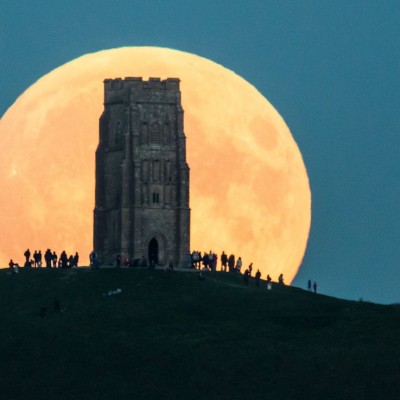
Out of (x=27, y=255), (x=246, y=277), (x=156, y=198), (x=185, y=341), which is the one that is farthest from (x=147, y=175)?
(x=185, y=341)

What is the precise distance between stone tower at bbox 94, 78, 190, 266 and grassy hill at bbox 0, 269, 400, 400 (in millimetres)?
15040

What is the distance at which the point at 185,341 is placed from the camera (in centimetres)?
Result: 13912

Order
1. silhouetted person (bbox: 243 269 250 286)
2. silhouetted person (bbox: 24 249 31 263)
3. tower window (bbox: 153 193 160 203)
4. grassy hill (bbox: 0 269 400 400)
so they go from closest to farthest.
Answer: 1. grassy hill (bbox: 0 269 400 400)
2. silhouetted person (bbox: 243 269 250 286)
3. silhouetted person (bbox: 24 249 31 263)
4. tower window (bbox: 153 193 160 203)

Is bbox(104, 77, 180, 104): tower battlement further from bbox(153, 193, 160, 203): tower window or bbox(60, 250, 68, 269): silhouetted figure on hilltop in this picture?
bbox(60, 250, 68, 269): silhouetted figure on hilltop

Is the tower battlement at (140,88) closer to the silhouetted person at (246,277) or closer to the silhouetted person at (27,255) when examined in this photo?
the silhouetted person at (27,255)

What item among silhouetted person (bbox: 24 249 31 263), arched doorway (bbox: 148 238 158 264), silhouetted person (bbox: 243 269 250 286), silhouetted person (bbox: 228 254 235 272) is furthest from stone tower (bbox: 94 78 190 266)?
silhouetted person (bbox: 243 269 250 286)

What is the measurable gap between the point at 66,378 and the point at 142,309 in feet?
46.4

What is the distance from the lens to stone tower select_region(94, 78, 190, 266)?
17188 centimetres

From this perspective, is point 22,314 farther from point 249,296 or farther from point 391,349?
point 391,349

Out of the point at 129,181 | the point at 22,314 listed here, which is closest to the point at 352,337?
the point at 22,314

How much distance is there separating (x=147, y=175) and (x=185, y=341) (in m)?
34.9

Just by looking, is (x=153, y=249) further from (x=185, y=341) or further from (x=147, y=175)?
(x=185, y=341)

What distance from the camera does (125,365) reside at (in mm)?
135875

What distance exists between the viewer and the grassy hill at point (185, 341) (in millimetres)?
131625
